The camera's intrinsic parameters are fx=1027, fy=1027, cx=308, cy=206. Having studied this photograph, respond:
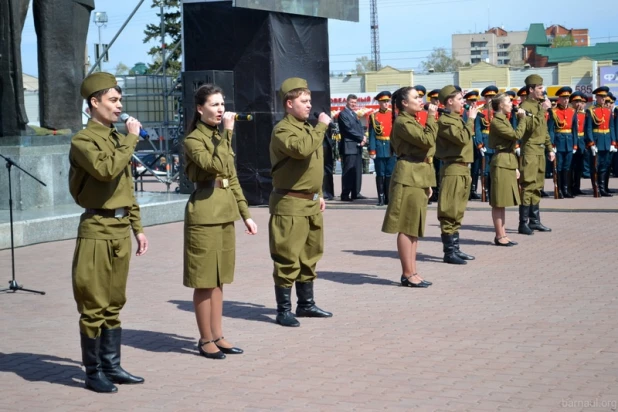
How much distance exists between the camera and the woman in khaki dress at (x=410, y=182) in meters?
10.1

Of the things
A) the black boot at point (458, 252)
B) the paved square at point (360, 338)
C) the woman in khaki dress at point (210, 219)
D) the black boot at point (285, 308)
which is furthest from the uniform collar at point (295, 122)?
the black boot at point (458, 252)

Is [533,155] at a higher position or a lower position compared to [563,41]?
lower

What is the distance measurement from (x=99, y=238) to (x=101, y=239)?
0.6 inches

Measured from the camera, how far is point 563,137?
19562 millimetres

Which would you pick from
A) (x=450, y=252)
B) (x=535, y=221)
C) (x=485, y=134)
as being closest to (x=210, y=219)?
(x=450, y=252)

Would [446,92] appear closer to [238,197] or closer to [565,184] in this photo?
[238,197]

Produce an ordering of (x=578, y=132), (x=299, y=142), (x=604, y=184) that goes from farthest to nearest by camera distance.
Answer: (x=604, y=184) < (x=578, y=132) < (x=299, y=142)

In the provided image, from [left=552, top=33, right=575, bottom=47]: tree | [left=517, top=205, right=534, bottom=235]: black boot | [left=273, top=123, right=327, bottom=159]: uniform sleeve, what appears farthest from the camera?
[left=552, top=33, right=575, bottom=47]: tree

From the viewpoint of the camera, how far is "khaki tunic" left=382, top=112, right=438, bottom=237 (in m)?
10.1

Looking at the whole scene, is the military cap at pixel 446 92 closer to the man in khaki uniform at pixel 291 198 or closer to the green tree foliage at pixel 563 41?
the man in khaki uniform at pixel 291 198

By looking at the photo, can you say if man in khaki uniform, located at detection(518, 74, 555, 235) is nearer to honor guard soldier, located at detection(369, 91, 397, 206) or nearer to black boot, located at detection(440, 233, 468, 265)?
black boot, located at detection(440, 233, 468, 265)

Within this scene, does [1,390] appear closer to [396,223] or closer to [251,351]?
[251,351]

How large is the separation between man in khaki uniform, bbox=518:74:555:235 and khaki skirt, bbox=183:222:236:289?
7552 millimetres

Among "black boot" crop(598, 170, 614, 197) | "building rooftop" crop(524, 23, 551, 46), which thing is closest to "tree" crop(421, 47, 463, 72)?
"building rooftop" crop(524, 23, 551, 46)
